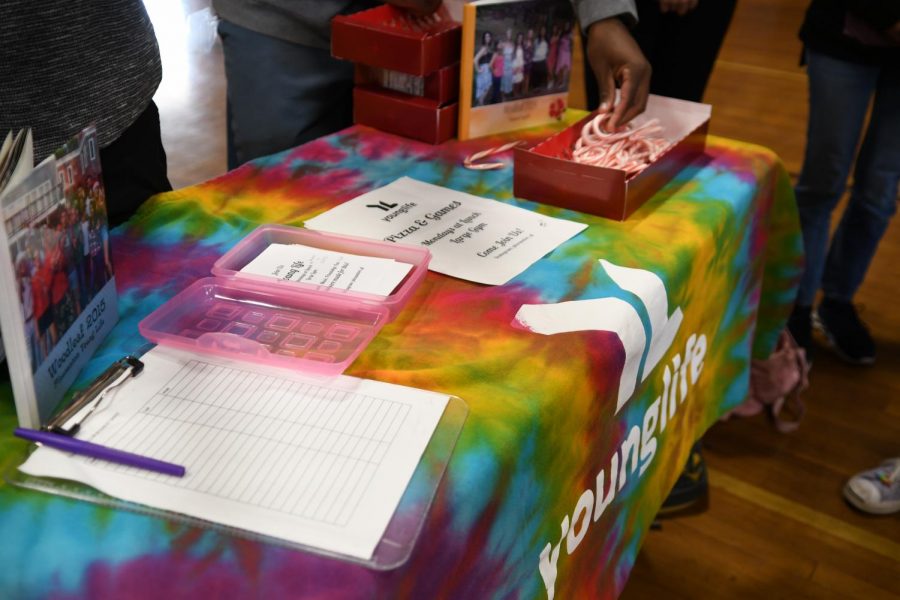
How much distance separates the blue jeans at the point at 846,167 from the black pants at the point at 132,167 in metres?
1.40

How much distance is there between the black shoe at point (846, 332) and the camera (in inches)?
79.0

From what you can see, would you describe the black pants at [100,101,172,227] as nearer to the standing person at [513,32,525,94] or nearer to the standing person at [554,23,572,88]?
the standing person at [513,32,525,94]

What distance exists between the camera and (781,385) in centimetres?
176

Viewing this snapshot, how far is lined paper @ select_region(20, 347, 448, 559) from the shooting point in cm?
54

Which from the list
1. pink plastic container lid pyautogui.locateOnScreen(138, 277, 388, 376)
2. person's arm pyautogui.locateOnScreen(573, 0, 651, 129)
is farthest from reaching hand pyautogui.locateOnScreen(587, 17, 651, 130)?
pink plastic container lid pyautogui.locateOnScreen(138, 277, 388, 376)

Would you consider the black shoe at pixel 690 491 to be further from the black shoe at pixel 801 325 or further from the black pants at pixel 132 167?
the black pants at pixel 132 167

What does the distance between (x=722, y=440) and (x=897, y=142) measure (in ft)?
2.45

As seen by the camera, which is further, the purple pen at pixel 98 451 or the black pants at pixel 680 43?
the black pants at pixel 680 43

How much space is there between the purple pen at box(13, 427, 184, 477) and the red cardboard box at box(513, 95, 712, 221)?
62cm

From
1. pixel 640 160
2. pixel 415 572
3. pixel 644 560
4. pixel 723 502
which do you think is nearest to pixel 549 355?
pixel 415 572

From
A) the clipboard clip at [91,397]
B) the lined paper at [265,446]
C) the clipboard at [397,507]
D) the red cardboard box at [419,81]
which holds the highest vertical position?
the red cardboard box at [419,81]

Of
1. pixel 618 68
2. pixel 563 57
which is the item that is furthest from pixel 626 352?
pixel 563 57

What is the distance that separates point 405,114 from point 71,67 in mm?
538

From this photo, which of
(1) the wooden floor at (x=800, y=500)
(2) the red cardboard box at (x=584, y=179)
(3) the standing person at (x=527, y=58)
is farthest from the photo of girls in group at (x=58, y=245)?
(1) the wooden floor at (x=800, y=500)
